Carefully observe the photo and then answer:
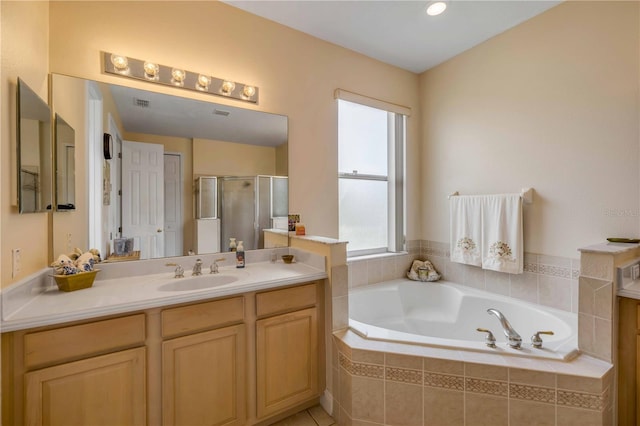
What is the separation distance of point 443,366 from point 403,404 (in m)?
0.31

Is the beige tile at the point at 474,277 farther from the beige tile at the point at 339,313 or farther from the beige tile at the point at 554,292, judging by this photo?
the beige tile at the point at 339,313

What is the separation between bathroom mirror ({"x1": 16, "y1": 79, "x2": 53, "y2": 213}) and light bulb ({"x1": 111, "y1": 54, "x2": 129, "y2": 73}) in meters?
0.45

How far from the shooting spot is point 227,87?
201cm

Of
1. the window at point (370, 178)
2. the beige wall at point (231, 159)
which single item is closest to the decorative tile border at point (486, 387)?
the window at point (370, 178)

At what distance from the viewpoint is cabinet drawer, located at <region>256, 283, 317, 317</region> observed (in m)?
1.57

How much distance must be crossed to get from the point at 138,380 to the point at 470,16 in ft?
10.6

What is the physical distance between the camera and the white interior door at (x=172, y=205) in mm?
1833

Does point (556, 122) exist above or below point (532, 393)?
above

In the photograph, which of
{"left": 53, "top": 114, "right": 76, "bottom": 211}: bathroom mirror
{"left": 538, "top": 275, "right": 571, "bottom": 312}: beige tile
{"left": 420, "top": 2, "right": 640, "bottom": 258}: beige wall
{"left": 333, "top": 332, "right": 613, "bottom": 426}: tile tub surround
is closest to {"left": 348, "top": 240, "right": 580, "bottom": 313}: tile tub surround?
{"left": 538, "top": 275, "right": 571, "bottom": 312}: beige tile

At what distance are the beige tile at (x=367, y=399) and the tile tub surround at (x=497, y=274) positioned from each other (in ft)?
3.69

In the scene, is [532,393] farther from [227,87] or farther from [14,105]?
[14,105]

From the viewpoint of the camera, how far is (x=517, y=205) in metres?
2.23

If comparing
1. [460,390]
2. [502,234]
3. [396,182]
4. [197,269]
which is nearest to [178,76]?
[197,269]

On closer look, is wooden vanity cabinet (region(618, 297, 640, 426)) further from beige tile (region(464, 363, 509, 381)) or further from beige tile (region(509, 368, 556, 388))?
beige tile (region(464, 363, 509, 381))
